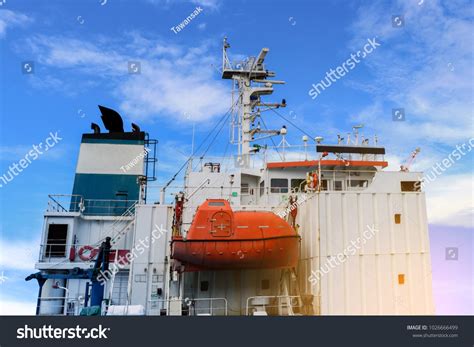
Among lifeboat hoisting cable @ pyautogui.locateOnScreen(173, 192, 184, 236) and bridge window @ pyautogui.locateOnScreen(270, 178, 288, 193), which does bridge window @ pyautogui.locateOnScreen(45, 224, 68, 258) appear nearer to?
lifeboat hoisting cable @ pyautogui.locateOnScreen(173, 192, 184, 236)

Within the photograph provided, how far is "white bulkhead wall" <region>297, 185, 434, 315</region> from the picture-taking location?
1411 centimetres

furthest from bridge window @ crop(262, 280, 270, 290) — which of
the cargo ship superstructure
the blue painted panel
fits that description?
the blue painted panel

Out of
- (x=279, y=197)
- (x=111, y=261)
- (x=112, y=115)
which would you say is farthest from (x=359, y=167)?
(x=112, y=115)

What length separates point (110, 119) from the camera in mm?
25016

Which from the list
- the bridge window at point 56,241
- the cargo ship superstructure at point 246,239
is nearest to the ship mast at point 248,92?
the cargo ship superstructure at point 246,239

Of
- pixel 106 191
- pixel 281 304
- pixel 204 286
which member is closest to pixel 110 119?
pixel 106 191

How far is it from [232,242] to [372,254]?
15.4 ft

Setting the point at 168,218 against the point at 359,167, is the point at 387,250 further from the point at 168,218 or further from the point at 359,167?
the point at 168,218

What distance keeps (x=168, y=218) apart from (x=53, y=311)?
690 centimetres

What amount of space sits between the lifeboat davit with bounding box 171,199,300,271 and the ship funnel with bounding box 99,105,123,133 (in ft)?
40.8

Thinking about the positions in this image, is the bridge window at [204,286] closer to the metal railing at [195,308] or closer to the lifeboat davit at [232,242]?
the metal railing at [195,308]

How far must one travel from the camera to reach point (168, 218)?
17703 mm

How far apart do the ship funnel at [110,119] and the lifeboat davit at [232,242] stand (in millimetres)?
12434

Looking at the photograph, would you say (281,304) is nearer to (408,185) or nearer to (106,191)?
(408,185)
